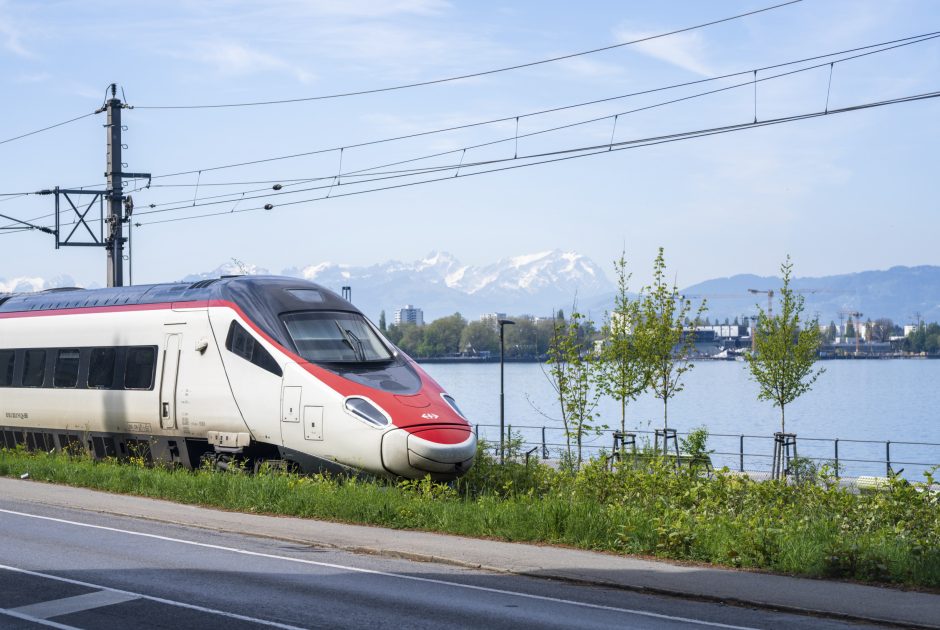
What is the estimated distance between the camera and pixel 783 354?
41.9m

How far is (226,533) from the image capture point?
607 inches

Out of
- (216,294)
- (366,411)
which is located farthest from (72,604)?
(216,294)

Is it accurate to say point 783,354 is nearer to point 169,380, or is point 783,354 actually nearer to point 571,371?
point 571,371

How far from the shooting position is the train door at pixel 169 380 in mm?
21567

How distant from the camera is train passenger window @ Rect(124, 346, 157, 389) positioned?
874 inches

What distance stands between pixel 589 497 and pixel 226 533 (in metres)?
5.41

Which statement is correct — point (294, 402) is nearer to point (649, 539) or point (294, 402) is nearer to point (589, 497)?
point (589, 497)

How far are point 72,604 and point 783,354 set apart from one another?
115 feet

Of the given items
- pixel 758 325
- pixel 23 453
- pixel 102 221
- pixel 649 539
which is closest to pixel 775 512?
pixel 649 539

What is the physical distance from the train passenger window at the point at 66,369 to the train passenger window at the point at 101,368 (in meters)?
0.68

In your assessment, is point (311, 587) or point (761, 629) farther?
point (311, 587)

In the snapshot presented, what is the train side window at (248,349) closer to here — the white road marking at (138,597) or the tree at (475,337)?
the white road marking at (138,597)

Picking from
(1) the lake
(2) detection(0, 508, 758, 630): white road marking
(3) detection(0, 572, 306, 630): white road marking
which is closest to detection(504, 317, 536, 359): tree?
(1) the lake

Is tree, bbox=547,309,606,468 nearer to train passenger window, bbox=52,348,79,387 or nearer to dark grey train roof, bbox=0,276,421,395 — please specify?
dark grey train roof, bbox=0,276,421,395
